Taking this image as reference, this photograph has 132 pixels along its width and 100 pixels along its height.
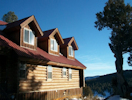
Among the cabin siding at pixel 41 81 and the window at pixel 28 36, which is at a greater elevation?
the window at pixel 28 36

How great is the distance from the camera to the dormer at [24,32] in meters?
14.1

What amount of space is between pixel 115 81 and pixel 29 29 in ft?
57.5

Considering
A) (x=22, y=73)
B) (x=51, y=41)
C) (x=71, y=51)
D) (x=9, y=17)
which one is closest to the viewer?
(x=22, y=73)

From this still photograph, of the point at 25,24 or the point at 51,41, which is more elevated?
the point at 25,24

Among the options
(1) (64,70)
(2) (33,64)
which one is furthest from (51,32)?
(2) (33,64)

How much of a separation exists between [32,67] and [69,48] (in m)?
9.38

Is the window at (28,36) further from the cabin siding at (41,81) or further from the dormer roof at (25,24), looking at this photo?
the cabin siding at (41,81)

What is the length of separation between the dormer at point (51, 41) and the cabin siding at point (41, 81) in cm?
260

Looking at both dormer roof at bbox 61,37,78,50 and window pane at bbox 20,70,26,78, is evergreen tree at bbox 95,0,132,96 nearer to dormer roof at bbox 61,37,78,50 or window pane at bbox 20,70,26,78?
dormer roof at bbox 61,37,78,50

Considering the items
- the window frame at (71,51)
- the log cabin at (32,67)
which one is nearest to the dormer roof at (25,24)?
the log cabin at (32,67)

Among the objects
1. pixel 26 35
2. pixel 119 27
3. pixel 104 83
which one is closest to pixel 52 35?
pixel 26 35

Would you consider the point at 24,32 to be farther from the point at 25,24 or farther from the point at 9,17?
the point at 9,17

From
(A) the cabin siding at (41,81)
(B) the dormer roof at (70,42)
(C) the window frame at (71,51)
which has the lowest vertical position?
(A) the cabin siding at (41,81)

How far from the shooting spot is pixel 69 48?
72.6ft
